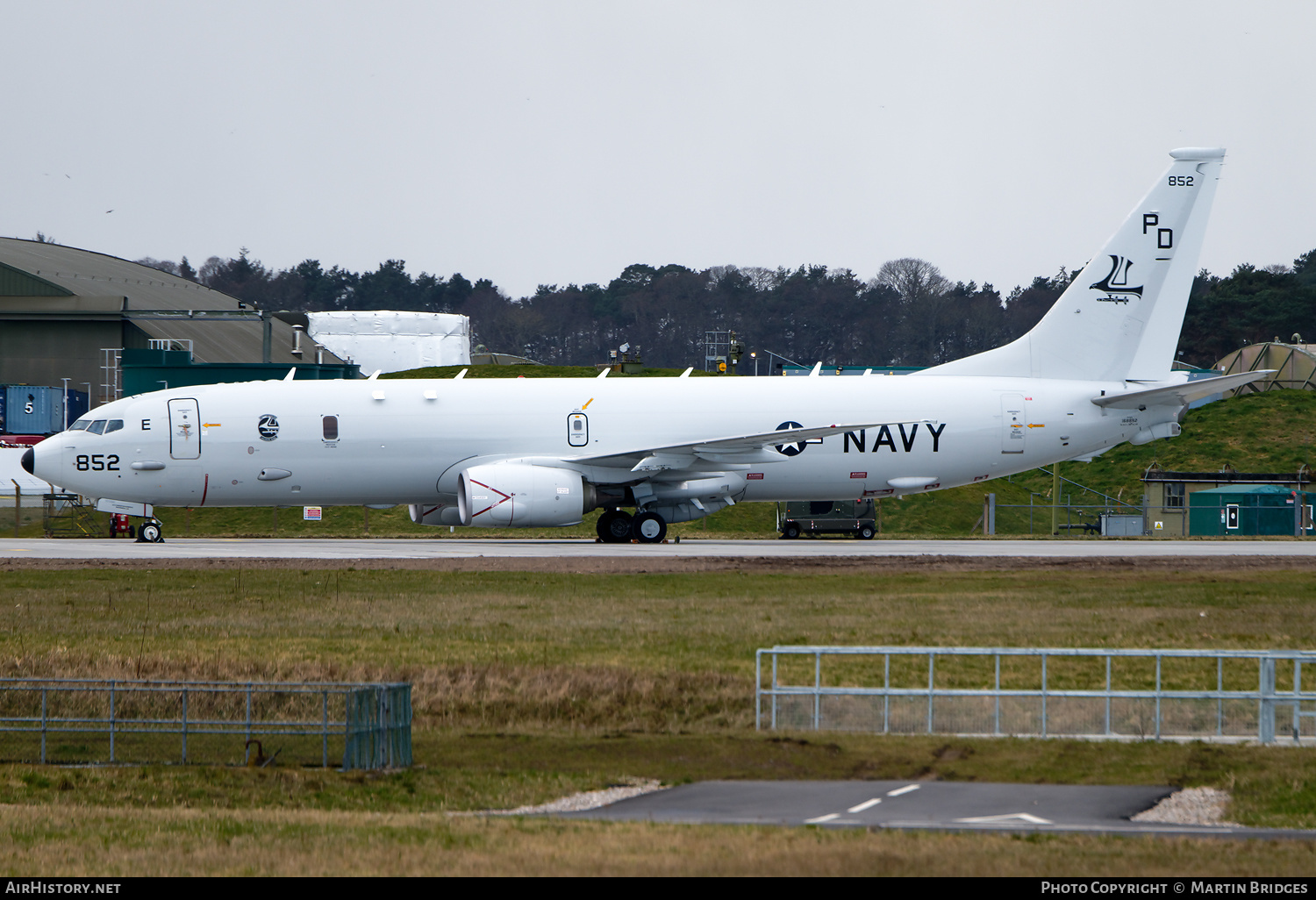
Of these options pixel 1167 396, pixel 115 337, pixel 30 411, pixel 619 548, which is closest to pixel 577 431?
pixel 619 548

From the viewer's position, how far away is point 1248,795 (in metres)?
14.5

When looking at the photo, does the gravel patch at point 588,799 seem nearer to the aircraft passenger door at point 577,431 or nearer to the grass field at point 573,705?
the grass field at point 573,705

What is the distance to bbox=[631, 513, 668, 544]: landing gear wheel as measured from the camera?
40.8 meters

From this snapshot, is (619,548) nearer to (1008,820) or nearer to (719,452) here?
(719,452)

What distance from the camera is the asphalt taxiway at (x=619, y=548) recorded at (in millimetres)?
36562

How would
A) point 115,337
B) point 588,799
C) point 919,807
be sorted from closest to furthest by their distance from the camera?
point 919,807, point 588,799, point 115,337

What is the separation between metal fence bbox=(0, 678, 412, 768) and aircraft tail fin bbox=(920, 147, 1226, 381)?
29.6 m

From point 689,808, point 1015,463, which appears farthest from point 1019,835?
point 1015,463

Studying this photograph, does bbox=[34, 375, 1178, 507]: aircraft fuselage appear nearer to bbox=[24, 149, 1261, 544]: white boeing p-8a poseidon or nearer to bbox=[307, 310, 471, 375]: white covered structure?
bbox=[24, 149, 1261, 544]: white boeing p-8a poseidon

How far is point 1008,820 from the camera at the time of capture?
1305 centimetres

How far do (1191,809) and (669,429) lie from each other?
27.2m

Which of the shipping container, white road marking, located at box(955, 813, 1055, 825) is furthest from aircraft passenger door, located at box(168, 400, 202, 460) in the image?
the shipping container
